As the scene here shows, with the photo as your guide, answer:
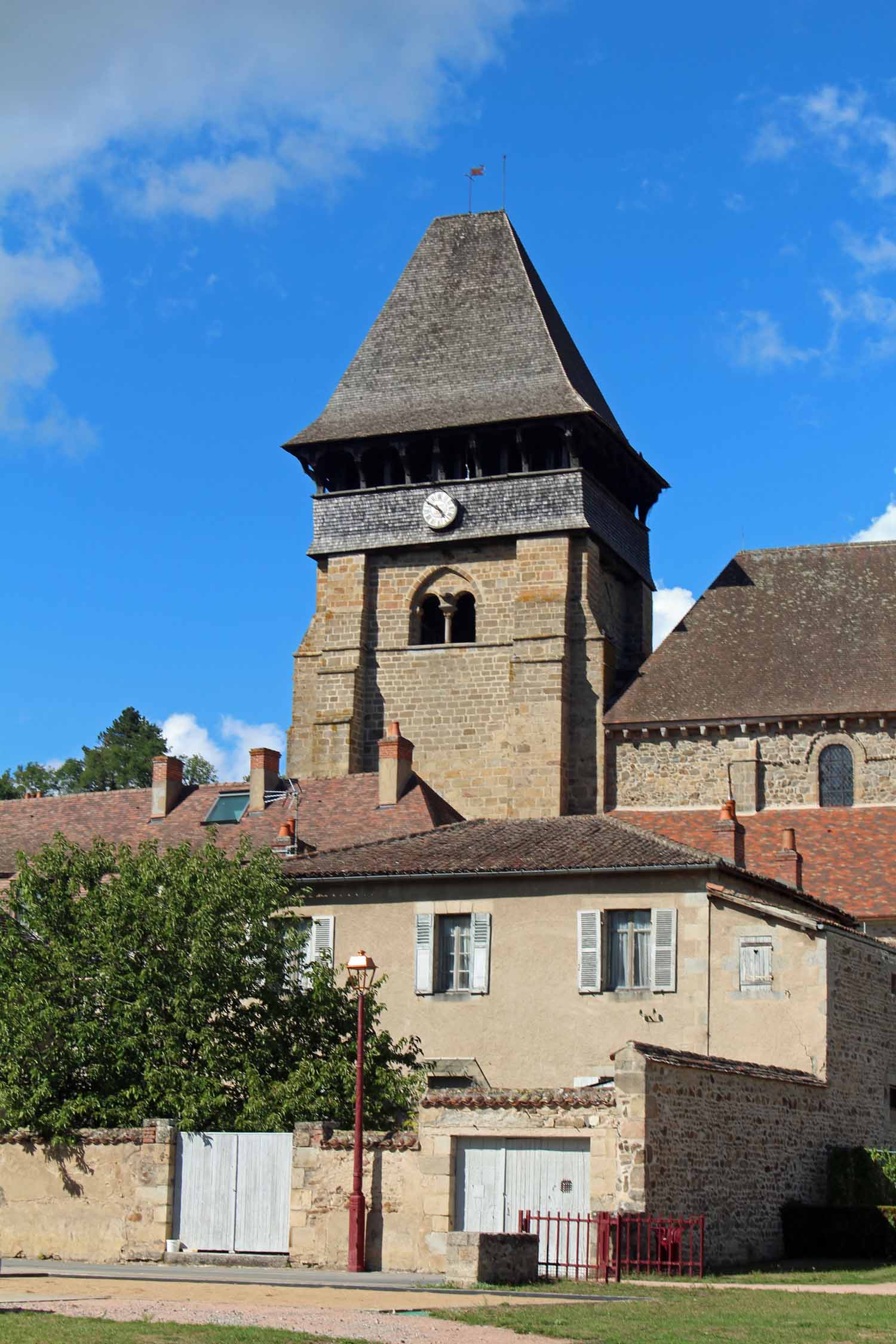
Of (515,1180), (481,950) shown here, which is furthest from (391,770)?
(515,1180)

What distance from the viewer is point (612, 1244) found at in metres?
17.7

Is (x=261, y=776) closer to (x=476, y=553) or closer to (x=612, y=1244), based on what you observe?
(x=476, y=553)

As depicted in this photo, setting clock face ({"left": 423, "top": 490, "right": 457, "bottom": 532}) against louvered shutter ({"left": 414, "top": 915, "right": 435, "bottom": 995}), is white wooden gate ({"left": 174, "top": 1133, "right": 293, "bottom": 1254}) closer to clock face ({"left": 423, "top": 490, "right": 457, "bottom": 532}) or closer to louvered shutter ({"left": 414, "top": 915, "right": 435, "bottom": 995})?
louvered shutter ({"left": 414, "top": 915, "right": 435, "bottom": 995})

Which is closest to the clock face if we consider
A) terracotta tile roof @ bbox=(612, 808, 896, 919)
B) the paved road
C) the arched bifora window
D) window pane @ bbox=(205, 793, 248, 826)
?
terracotta tile roof @ bbox=(612, 808, 896, 919)

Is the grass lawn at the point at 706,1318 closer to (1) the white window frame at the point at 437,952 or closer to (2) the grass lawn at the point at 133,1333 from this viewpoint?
(2) the grass lawn at the point at 133,1333

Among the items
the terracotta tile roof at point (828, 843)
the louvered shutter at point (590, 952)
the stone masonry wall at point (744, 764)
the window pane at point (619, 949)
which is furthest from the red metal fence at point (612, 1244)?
the stone masonry wall at point (744, 764)

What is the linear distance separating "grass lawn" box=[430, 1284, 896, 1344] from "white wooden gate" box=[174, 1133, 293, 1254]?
14.9 feet

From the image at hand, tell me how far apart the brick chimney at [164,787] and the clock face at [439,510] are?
1118cm

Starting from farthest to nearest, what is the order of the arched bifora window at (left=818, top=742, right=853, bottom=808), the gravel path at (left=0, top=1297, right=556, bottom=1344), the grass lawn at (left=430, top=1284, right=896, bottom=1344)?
the arched bifora window at (left=818, top=742, right=853, bottom=808) → the grass lawn at (left=430, top=1284, right=896, bottom=1344) → the gravel path at (left=0, top=1297, right=556, bottom=1344)

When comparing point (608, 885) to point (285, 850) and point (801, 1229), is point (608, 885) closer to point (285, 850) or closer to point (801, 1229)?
point (801, 1229)

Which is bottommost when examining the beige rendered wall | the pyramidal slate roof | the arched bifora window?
the beige rendered wall

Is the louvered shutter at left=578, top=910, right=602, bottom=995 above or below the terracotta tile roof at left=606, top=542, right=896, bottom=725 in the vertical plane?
below

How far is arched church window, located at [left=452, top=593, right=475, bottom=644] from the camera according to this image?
4644 centimetres

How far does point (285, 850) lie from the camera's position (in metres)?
32.8
